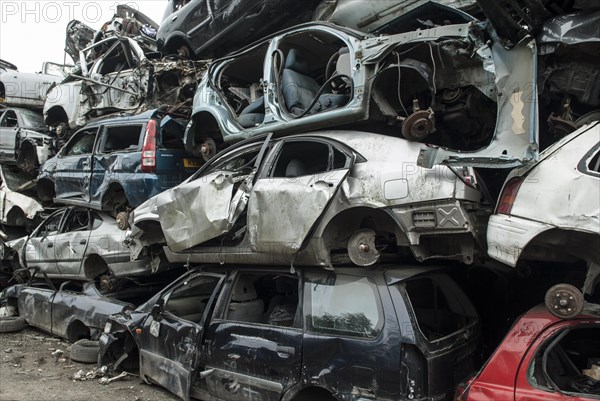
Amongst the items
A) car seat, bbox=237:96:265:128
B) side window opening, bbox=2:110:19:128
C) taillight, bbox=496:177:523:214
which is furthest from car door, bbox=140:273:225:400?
side window opening, bbox=2:110:19:128

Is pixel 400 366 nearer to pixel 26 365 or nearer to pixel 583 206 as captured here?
pixel 583 206

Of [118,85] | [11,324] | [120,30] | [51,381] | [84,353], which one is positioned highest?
[120,30]

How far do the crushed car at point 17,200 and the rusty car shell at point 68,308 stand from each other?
2522 millimetres

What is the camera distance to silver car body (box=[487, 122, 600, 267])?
2.55 m

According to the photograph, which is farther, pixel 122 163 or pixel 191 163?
pixel 191 163

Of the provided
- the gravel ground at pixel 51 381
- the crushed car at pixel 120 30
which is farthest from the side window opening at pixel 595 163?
the crushed car at pixel 120 30

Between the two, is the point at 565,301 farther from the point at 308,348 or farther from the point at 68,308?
the point at 68,308

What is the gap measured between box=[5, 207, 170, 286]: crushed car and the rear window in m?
3.29

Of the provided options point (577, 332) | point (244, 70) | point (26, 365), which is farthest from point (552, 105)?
point (26, 365)

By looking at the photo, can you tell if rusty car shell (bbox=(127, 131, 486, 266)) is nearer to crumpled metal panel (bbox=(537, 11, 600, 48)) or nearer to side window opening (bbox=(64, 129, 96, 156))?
crumpled metal panel (bbox=(537, 11, 600, 48))

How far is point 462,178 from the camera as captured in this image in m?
3.25

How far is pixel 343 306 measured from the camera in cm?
318

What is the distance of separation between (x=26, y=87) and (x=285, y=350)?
11.7 metres

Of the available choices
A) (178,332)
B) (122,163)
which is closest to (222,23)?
(122,163)
